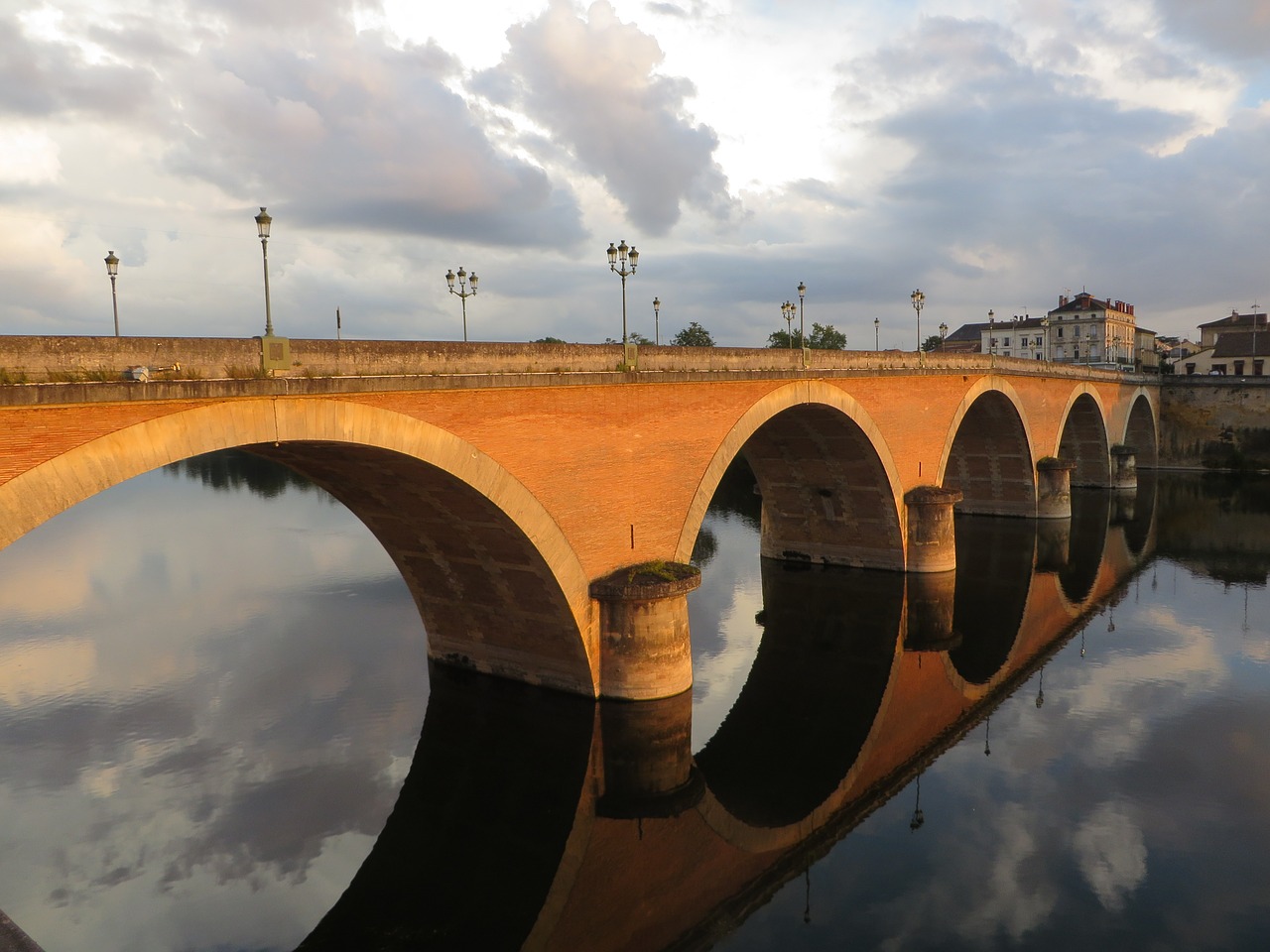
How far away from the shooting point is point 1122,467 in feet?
147

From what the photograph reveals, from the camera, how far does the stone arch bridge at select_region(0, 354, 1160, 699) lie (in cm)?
955

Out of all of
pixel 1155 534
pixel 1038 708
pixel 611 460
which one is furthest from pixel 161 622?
pixel 1155 534

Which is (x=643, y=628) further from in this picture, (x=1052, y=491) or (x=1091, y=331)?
(x=1091, y=331)

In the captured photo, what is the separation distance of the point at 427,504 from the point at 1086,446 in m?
40.2

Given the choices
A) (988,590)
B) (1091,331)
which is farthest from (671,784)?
(1091,331)

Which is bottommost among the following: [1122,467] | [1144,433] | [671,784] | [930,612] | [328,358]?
[671,784]

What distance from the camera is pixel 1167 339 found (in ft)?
394

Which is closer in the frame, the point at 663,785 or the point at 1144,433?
the point at 663,785

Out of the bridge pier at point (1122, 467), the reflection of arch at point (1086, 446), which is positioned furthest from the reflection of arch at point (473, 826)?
the bridge pier at point (1122, 467)

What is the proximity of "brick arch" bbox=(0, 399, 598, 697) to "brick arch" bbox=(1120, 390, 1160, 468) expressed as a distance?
156 ft

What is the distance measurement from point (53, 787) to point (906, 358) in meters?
23.1

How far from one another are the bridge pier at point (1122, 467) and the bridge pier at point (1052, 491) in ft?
37.3

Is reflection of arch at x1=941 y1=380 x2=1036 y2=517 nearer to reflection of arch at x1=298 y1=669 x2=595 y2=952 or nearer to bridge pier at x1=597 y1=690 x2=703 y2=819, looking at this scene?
bridge pier at x1=597 y1=690 x2=703 y2=819

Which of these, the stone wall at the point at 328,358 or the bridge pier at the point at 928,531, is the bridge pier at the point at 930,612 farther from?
the stone wall at the point at 328,358
